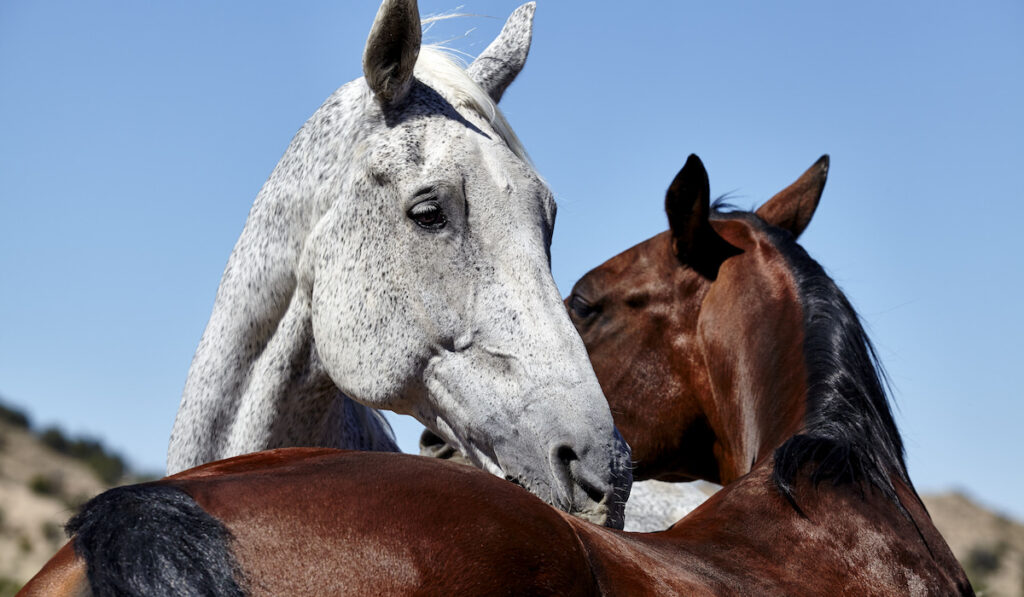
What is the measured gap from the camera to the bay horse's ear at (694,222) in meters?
3.73

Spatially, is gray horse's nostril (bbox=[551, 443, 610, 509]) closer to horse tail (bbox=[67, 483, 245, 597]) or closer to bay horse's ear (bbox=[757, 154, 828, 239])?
horse tail (bbox=[67, 483, 245, 597])

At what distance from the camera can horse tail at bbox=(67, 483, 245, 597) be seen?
125 cm

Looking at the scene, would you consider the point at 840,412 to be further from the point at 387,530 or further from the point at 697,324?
the point at 387,530

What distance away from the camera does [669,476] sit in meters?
4.10

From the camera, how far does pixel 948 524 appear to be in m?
23.2

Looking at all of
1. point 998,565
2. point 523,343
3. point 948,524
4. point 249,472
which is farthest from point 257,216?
point 948,524

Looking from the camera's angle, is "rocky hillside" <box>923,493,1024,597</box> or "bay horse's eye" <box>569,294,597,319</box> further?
"rocky hillside" <box>923,493,1024,597</box>

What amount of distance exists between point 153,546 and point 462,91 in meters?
2.01

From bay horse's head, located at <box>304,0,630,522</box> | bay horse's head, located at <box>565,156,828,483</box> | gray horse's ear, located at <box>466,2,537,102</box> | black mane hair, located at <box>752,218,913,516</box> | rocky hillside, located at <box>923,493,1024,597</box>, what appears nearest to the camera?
bay horse's head, located at <box>304,0,630,522</box>

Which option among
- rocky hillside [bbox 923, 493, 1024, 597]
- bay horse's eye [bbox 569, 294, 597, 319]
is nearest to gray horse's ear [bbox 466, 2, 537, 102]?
bay horse's eye [bbox 569, 294, 597, 319]

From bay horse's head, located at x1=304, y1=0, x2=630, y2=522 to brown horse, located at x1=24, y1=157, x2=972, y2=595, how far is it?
43 centimetres

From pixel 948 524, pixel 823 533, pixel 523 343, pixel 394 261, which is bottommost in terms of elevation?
pixel 948 524

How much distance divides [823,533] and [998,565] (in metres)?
20.2

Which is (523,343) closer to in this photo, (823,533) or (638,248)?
(823,533)
